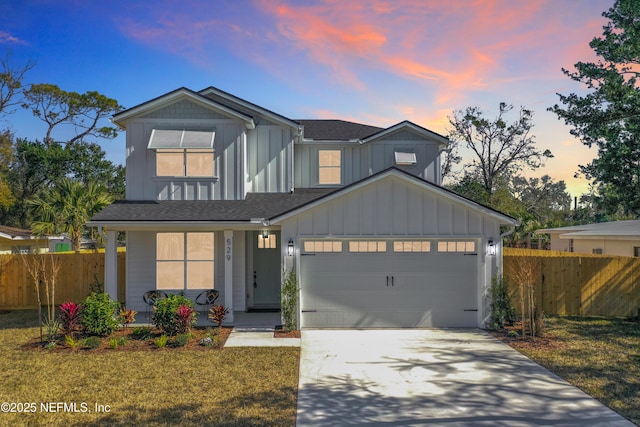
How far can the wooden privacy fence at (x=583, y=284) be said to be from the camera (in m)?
12.7

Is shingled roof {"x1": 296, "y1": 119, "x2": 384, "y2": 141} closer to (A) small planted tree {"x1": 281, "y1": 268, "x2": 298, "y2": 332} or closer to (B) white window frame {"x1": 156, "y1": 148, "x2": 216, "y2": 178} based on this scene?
(B) white window frame {"x1": 156, "y1": 148, "x2": 216, "y2": 178}

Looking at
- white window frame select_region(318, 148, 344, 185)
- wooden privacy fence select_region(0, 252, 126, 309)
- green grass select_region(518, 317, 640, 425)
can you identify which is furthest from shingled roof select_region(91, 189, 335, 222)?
green grass select_region(518, 317, 640, 425)

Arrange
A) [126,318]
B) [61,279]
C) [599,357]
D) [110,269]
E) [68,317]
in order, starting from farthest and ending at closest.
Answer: [61,279] → [110,269] → [126,318] → [68,317] → [599,357]

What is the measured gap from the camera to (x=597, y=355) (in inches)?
341

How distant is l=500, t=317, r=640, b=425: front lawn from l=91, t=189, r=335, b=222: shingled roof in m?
6.51

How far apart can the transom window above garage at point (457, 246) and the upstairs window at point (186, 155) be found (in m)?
7.02

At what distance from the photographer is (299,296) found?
10.8 metres

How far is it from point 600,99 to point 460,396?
11.4 m

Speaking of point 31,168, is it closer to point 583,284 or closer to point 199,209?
point 199,209

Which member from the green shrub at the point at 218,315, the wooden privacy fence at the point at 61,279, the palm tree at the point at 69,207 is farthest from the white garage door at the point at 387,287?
the palm tree at the point at 69,207

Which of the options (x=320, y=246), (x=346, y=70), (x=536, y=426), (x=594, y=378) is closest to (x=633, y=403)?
(x=594, y=378)

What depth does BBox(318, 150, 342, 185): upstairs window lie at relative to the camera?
15711mm

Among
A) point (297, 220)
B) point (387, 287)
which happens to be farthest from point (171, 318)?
point (387, 287)

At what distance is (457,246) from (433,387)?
4.85m
